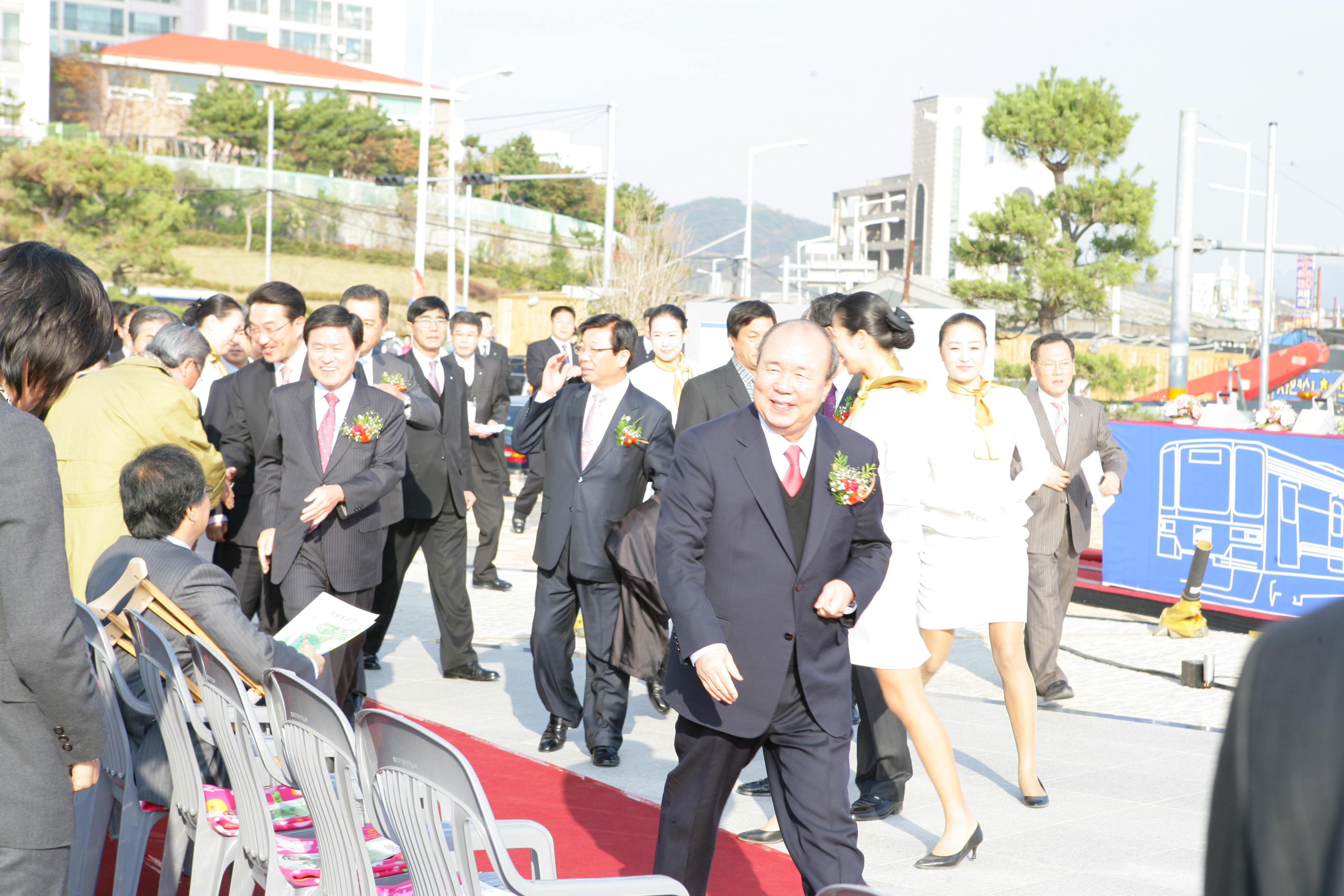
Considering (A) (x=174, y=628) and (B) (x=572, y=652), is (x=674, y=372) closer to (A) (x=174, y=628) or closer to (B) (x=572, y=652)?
(B) (x=572, y=652)

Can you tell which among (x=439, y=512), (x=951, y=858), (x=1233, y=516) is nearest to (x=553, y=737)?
(x=439, y=512)

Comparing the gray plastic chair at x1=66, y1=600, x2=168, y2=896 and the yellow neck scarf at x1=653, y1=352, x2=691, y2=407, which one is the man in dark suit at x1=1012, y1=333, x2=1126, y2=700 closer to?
the yellow neck scarf at x1=653, y1=352, x2=691, y2=407

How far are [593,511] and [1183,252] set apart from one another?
44.6 ft

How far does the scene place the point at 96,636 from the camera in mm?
3787

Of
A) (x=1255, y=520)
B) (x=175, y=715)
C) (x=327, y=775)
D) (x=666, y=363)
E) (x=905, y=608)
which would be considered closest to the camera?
(x=327, y=775)

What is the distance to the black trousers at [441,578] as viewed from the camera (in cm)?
708

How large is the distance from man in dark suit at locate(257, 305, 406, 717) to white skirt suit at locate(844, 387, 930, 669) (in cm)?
231

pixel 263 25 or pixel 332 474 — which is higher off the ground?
pixel 263 25

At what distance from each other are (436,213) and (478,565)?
5907 cm

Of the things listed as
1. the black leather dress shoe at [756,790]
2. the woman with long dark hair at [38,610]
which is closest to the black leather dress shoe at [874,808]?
the black leather dress shoe at [756,790]

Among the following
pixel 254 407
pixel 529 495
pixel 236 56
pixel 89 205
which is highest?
pixel 236 56

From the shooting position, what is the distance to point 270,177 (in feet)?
185

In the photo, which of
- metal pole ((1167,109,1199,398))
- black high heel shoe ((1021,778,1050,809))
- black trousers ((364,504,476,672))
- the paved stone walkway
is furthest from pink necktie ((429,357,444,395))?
metal pole ((1167,109,1199,398))

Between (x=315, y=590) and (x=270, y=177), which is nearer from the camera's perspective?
A: (x=315, y=590)
